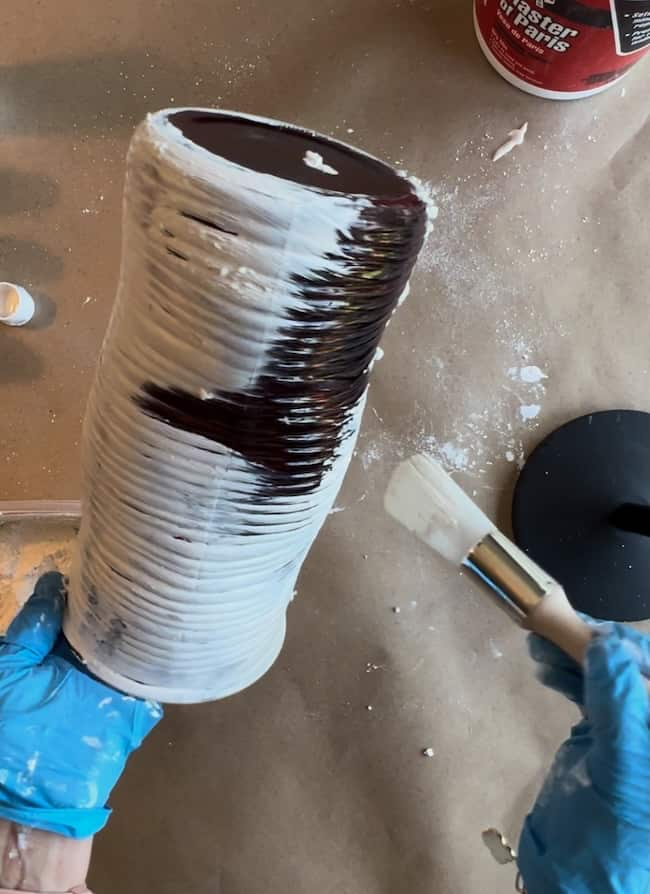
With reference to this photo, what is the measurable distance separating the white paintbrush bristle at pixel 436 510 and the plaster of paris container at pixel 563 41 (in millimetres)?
551

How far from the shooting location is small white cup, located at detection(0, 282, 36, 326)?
113 centimetres

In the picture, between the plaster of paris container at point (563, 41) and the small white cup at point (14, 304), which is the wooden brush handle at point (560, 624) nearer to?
the plaster of paris container at point (563, 41)

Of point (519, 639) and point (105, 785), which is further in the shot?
point (519, 639)

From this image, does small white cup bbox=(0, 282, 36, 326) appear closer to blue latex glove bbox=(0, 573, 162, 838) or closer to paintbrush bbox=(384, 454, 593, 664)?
blue latex glove bbox=(0, 573, 162, 838)

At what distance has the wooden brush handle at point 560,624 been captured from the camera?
0.74 m

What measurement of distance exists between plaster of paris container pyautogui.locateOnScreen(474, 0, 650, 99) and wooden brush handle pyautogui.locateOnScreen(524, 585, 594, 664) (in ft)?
2.14

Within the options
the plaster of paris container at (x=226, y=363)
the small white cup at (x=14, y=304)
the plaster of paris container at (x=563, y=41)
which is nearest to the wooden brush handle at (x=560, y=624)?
the plaster of paris container at (x=226, y=363)

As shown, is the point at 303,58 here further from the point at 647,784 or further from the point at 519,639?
the point at 647,784

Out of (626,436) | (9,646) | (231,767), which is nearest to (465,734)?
(231,767)

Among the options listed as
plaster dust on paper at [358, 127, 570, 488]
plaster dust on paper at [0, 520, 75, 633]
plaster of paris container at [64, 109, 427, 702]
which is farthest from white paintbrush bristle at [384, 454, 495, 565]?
plaster dust on paper at [0, 520, 75, 633]

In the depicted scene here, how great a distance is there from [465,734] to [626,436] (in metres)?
0.50

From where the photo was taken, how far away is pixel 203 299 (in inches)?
23.1

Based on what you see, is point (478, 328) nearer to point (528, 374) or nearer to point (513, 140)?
point (528, 374)

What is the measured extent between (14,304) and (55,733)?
608 mm
